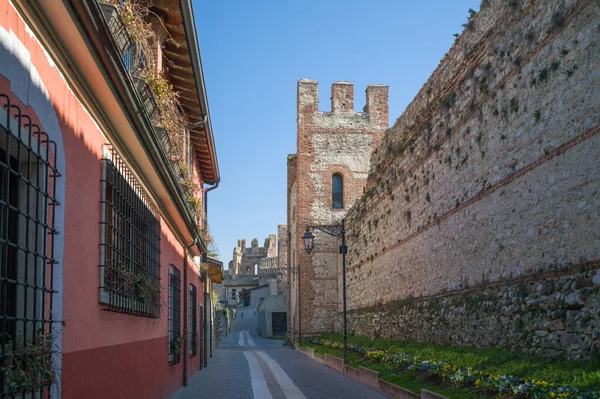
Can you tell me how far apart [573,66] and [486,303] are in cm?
409

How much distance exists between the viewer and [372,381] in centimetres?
1188

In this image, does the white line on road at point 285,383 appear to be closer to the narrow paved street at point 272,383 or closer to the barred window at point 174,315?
the narrow paved street at point 272,383

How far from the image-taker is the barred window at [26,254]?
3287 mm

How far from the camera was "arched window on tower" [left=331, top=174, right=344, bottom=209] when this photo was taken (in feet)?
103

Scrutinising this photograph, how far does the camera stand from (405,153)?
1658 cm

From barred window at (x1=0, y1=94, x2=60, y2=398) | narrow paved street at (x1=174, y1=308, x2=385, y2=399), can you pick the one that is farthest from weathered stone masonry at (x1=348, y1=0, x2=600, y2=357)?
barred window at (x1=0, y1=94, x2=60, y2=398)

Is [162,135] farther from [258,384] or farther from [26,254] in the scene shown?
[258,384]

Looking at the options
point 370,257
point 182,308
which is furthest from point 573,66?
point 370,257

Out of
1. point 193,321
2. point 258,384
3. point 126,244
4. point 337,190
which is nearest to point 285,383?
point 258,384

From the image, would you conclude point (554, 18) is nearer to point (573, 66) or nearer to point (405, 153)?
point (573, 66)

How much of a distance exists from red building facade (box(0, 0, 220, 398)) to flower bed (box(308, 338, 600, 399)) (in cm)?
372

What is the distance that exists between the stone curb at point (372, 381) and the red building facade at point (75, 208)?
3318 mm

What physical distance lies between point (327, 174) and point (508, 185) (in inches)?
837

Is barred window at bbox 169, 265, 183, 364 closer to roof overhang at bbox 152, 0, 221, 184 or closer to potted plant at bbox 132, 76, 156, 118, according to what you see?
potted plant at bbox 132, 76, 156, 118
